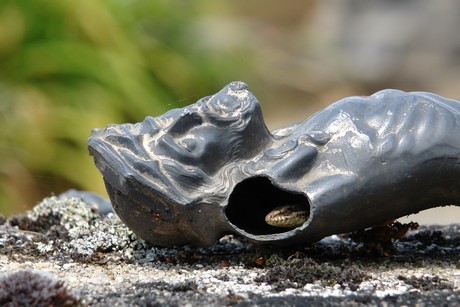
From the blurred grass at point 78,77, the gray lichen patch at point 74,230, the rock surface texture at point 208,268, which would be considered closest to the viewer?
the rock surface texture at point 208,268

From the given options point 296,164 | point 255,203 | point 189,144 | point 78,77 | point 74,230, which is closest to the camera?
point 296,164

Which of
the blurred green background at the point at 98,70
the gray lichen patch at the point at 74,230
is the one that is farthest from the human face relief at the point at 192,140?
the blurred green background at the point at 98,70

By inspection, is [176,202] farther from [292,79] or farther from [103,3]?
[292,79]

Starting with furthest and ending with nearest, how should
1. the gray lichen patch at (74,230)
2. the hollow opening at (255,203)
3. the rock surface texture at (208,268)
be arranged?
1. the gray lichen patch at (74,230)
2. the hollow opening at (255,203)
3. the rock surface texture at (208,268)

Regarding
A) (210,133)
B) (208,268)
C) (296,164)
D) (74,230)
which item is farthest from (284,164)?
(74,230)

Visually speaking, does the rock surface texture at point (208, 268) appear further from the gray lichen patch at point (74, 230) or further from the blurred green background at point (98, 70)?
the blurred green background at point (98, 70)

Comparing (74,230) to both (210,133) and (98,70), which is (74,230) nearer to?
(210,133)
